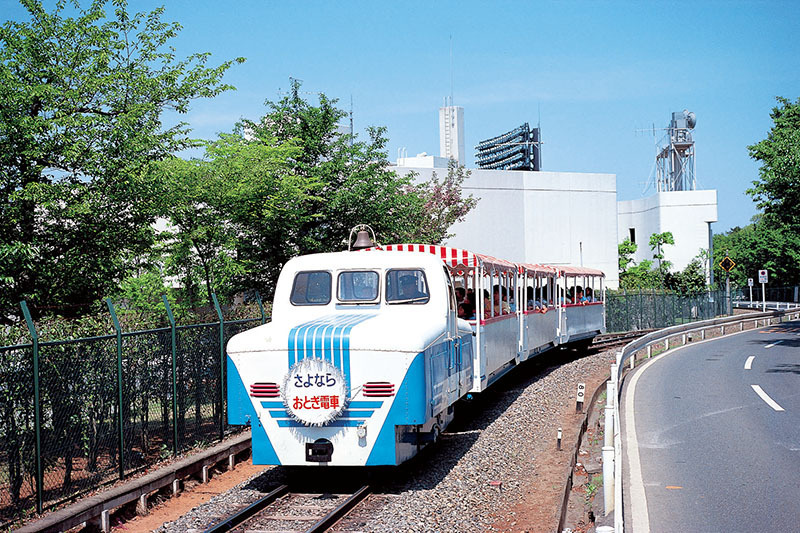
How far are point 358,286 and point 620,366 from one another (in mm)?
9813

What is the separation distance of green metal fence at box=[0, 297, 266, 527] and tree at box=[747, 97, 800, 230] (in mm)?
24773

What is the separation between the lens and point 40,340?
9.86 meters

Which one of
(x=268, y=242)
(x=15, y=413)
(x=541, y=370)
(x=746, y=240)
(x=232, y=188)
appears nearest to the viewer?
(x=15, y=413)

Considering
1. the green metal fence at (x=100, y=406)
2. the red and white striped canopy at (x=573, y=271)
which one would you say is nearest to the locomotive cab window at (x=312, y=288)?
the green metal fence at (x=100, y=406)

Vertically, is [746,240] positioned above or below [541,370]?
above

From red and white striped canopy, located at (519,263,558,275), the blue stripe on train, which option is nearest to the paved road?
the blue stripe on train

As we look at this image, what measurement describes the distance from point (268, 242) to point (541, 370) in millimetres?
9942

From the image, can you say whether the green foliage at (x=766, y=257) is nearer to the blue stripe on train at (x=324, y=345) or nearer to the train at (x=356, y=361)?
the train at (x=356, y=361)

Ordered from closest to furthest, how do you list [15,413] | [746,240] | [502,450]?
[15,413]
[502,450]
[746,240]

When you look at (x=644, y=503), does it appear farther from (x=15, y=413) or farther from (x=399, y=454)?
Answer: (x=15, y=413)

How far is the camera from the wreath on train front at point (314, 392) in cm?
973

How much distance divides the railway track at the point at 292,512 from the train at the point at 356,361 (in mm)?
430

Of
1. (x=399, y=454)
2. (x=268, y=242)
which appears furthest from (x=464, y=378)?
(x=268, y=242)

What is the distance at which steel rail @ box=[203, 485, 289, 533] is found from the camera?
834 cm
